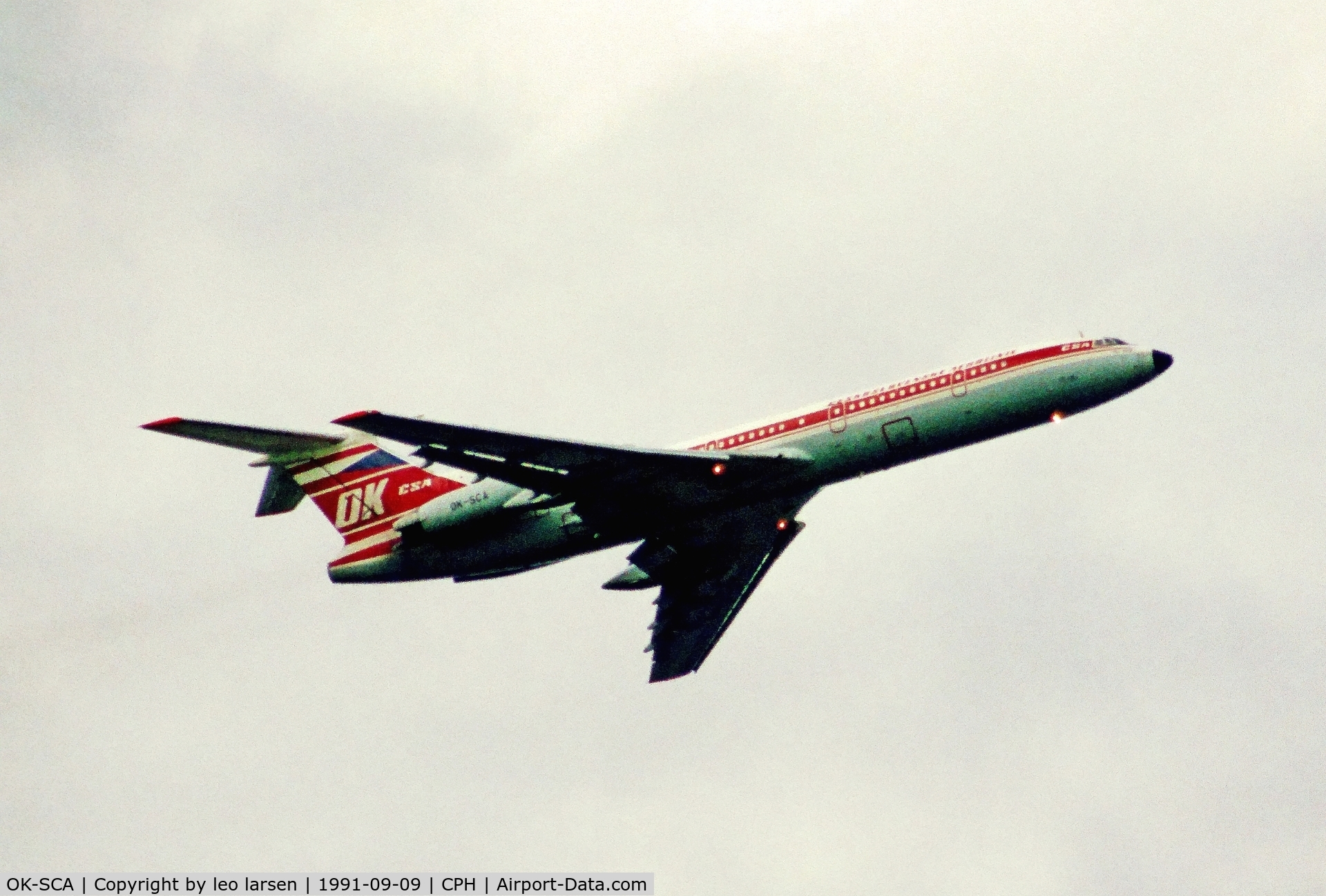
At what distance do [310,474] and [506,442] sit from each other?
372 inches

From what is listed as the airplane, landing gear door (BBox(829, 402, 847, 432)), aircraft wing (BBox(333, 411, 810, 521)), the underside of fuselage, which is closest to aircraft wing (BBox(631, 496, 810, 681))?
the airplane

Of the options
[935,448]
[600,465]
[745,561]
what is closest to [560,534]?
[600,465]

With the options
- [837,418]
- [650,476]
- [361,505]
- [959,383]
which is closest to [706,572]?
[650,476]

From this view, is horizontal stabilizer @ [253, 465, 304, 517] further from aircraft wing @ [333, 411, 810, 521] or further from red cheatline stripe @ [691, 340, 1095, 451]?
red cheatline stripe @ [691, 340, 1095, 451]

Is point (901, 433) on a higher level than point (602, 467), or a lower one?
lower

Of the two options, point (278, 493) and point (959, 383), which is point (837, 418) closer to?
point (959, 383)

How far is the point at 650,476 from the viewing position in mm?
41656

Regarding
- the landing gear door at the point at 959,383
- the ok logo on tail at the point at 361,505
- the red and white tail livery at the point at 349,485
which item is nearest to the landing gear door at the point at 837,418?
the landing gear door at the point at 959,383

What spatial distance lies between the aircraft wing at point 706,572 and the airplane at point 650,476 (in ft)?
0.21

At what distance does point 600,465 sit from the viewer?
135 feet

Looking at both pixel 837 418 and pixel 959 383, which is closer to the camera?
pixel 959 383

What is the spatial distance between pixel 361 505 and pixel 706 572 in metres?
10.2

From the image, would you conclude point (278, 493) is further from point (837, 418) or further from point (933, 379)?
point (933, 379)

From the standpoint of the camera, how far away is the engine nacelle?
141 ft
